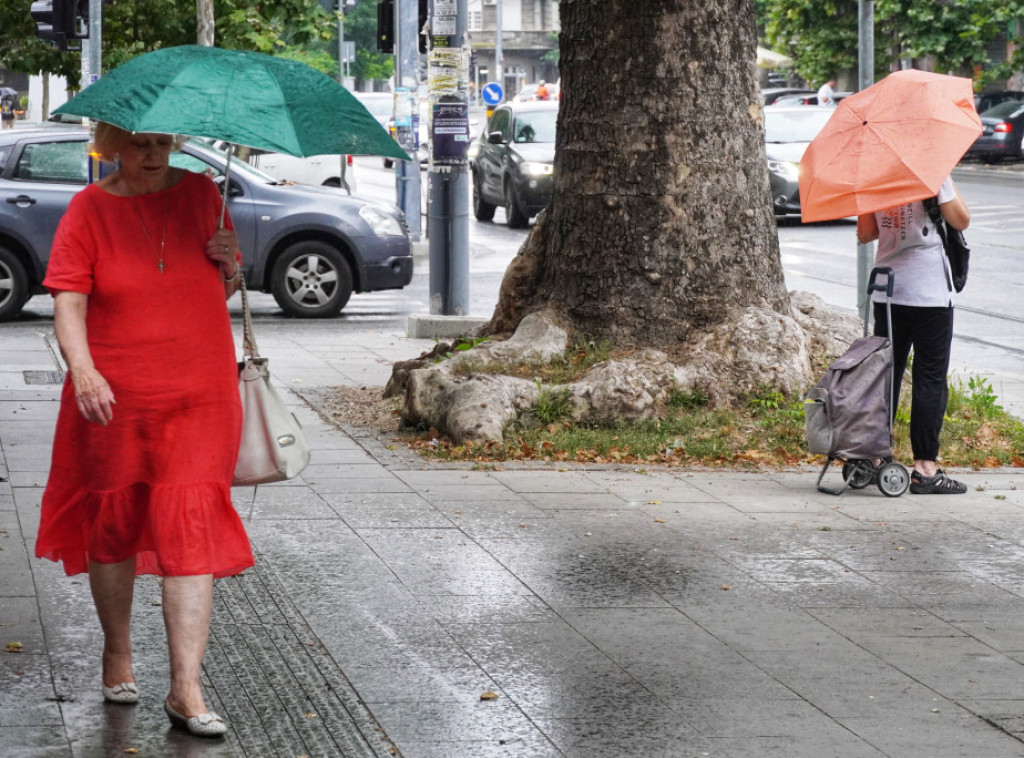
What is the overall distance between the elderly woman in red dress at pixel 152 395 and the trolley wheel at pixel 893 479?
395cm

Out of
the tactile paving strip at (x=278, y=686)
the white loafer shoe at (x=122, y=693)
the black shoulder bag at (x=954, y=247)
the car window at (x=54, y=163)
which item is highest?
the car window at (x=54, y=163)

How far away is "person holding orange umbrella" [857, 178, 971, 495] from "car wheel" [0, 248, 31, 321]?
→ 28.6 feet

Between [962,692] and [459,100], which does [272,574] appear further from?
[459,100]

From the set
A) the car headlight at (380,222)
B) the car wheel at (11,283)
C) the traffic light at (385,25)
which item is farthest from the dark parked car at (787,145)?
the car wheel at (11,283)

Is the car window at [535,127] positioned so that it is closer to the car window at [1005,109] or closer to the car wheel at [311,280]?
the car wheel at [311,280]

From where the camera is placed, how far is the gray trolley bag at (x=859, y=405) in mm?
7562

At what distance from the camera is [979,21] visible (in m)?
40.5

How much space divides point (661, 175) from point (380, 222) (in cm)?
642

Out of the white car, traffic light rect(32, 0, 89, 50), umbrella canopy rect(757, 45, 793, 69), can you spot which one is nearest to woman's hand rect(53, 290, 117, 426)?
traffic light rect(32, 0, 89, 50)

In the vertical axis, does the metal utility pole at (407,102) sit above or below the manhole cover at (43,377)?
above

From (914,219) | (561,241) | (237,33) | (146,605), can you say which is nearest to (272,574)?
(146,605)

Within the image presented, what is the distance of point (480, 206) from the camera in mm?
26984

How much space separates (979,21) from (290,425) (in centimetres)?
3852

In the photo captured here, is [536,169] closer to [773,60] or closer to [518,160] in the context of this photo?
[518,160]
